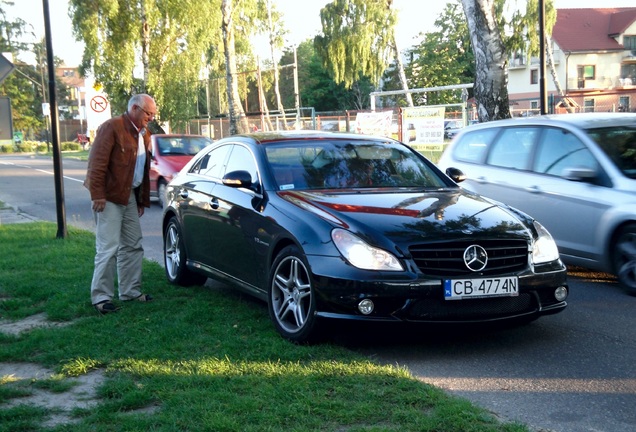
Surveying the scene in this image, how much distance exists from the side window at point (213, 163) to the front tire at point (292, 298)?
6.14 feet

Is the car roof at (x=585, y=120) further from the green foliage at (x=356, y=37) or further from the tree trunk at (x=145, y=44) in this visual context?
the green foliage at (x=356, y=37)

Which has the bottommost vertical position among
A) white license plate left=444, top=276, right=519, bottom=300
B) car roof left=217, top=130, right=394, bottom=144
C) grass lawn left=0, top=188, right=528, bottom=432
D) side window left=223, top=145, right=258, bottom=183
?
grass lawn left=0, top=188, right=528, bottom=432

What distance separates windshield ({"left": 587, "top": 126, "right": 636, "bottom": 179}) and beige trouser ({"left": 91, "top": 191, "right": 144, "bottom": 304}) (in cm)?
467

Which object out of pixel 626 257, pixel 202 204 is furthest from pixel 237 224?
pixel 626 257

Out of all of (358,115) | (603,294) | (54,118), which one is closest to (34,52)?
(358,115)

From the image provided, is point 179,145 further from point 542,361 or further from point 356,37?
point 356,37

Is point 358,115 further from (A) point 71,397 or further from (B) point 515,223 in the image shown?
(A) point 71,397

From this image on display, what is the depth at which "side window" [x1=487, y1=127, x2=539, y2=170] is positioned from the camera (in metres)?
8.89

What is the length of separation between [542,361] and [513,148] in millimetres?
4249

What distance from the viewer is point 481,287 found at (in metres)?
5.35

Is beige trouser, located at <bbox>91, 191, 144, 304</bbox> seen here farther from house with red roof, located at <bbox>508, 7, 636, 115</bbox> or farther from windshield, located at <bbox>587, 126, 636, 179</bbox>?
house with red roof, located at <bbox>508, 7, 636, 115</bbox>

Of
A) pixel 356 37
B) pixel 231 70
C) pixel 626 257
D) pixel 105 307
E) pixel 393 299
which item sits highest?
pixel 356 37

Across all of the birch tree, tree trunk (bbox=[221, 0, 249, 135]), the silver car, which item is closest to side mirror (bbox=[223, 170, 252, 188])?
the silver car

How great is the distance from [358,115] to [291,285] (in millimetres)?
19818
